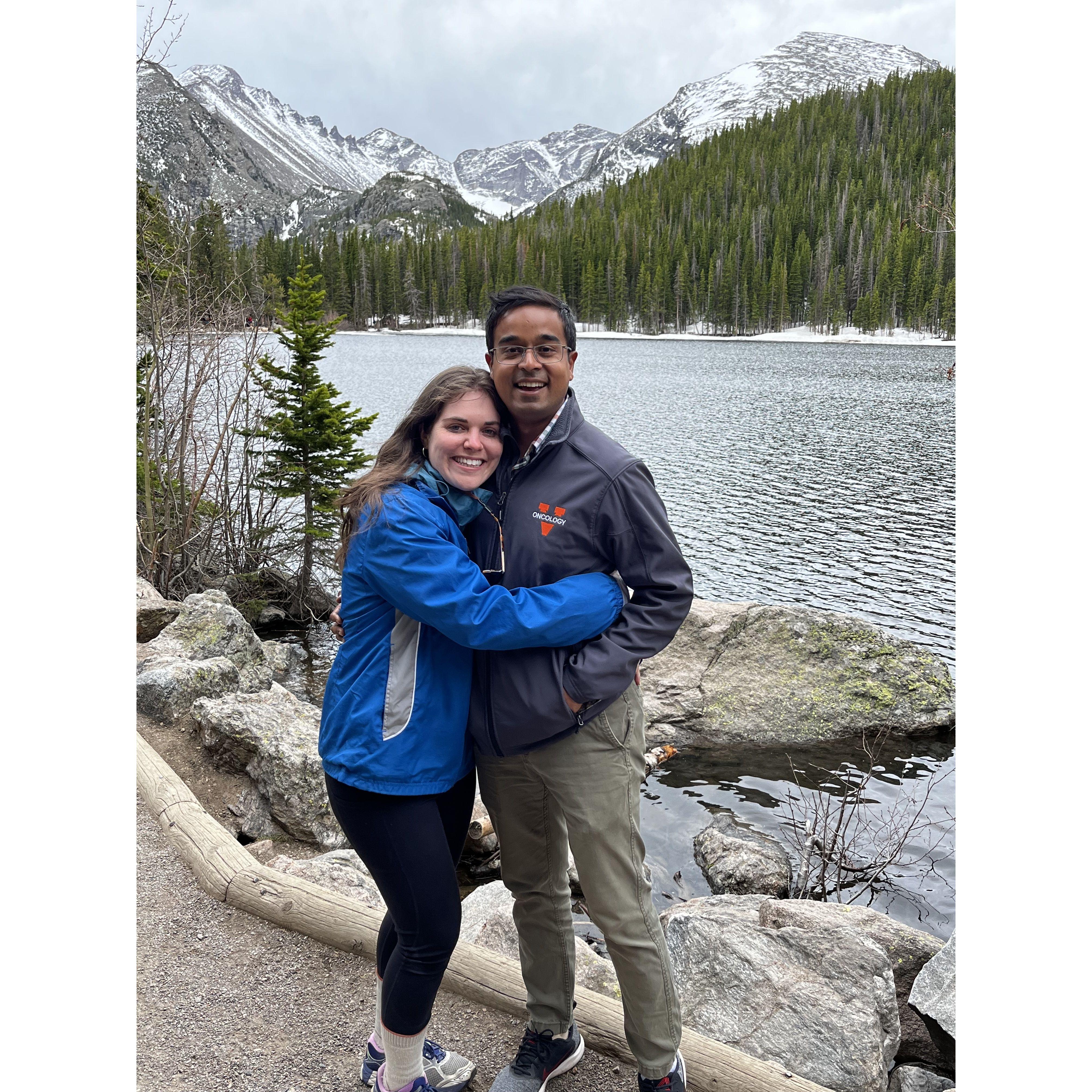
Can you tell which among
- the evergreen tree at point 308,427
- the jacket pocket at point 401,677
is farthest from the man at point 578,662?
the evergreen tree at point 308,427

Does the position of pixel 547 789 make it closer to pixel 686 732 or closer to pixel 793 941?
pixel 793 941

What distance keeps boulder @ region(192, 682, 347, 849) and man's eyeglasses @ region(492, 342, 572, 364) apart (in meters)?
4.03

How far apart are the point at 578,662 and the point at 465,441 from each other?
740 mm

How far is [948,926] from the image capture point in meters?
6.36

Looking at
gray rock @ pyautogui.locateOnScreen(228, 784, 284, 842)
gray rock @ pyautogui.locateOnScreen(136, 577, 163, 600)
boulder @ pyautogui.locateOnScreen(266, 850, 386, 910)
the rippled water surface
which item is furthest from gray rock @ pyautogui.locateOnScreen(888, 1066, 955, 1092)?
gray rock @ pyautogui.locateOnScreen(136, 577, 163, 600)

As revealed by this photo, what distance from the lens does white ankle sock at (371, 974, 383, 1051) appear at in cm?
272

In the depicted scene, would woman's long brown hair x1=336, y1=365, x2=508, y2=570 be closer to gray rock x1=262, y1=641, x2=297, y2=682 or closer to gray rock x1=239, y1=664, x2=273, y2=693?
gray rock x1=239, y1=664, x2=273, y2=693

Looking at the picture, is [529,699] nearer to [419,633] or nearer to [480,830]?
[419,633]

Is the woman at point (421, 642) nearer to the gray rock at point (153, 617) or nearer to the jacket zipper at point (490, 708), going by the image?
the jacket zipper at point (490, 708)

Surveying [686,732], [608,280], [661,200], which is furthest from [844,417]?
[661,200]

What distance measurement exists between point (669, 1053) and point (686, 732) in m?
6.32

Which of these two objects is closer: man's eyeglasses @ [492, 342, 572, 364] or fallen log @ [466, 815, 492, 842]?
man's eyeglasses @ [492, 342, 572, 364]

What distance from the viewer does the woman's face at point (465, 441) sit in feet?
8.34

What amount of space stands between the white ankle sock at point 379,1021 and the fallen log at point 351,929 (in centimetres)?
54
